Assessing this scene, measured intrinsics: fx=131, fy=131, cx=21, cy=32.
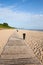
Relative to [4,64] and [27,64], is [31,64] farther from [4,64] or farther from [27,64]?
[4,64]

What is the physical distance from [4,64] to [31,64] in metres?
0.99

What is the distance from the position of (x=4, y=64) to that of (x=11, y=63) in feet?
0.90

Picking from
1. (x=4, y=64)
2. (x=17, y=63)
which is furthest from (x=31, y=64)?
(x=4, y=64)

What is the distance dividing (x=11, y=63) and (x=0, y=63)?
41 centimetres

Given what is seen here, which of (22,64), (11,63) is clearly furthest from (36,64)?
(11,63)

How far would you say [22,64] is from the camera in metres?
4.79

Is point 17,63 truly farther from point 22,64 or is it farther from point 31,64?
point 31,64

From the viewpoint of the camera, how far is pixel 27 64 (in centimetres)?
483

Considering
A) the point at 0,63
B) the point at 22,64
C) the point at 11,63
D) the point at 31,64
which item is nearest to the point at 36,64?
the point at 31,64

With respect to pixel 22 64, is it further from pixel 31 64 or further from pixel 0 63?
pixel 0 63

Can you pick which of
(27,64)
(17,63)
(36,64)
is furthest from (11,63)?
(36,64)

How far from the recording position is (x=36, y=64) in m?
4.79

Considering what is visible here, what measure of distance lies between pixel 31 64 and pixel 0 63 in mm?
1153

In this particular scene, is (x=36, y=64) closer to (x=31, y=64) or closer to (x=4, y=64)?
(x=31, y=64)
